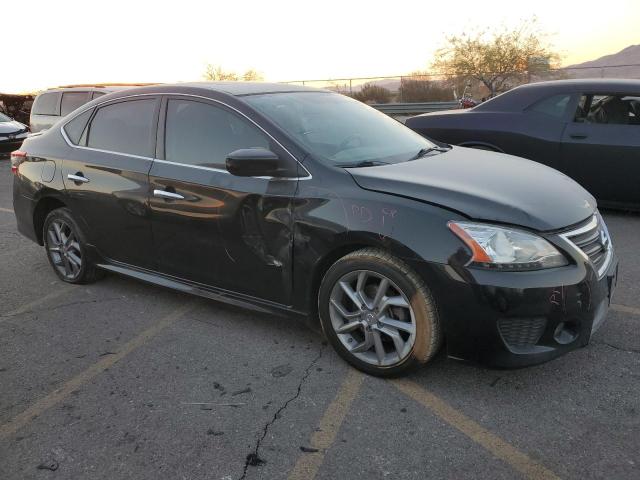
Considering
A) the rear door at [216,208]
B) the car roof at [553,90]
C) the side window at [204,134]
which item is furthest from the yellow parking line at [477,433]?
the car roof at [553,90]

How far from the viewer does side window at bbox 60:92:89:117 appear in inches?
414

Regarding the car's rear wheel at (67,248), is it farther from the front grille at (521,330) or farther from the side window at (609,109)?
the side window at (609,109)

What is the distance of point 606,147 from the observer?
579 centimetres

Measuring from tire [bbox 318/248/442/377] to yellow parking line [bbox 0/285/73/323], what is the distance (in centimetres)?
249

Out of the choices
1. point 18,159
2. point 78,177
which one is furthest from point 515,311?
point 18,159

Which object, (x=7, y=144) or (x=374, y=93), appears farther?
(x=374, y=93)

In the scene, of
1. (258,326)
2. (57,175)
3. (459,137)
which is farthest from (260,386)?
(459,137)

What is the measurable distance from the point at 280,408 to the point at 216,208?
1301 millimetres

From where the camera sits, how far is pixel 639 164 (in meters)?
5.63

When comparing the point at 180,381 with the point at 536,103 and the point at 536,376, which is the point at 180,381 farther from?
the point at 536,103

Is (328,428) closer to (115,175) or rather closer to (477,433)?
(477,433)

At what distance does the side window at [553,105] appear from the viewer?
611 centimetres

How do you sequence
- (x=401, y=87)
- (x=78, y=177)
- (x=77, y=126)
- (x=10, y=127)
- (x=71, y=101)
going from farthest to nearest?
(x=401, y=87) < (x=10, y=127) < (x=71, y=101) < (x=77, y=126) < (x=78, y=177)

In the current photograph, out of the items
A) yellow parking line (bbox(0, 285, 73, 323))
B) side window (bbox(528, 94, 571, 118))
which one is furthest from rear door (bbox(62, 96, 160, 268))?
side window (bbox(528, 94, 571, 118))
